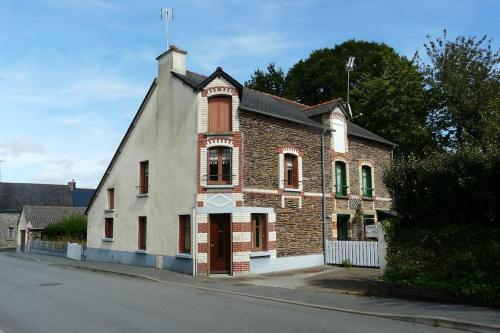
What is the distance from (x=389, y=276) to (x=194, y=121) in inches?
421

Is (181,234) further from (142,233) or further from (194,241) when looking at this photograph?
(142,233)

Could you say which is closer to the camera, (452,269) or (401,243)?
(452,269)

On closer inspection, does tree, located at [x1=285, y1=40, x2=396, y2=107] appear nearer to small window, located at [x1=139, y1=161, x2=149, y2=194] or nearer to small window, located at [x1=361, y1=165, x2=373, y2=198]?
small window, located at [x1=361, y1=165, x2=373, y2=198]

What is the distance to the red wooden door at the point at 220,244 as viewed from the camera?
61.2ft

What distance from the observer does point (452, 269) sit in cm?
1129

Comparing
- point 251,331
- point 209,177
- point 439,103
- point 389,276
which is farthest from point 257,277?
point 439,103

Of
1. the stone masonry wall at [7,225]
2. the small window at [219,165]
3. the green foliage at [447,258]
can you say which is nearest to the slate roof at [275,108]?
the small window at [219,165]

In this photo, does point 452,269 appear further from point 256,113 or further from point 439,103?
point 439,103

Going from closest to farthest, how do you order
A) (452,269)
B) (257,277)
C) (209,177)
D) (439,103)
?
(452,269) < (257,277) < (209,177) < (439,103)

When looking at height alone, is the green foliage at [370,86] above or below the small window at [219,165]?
above

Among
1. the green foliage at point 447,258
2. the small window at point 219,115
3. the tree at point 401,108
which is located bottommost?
the green foliage at point 447,258

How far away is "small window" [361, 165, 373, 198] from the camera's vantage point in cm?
2564

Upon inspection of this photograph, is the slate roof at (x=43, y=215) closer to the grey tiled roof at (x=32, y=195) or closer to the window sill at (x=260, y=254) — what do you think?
the grey tiled roof at (x=32, y=195)

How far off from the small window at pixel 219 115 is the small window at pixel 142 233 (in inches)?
251
